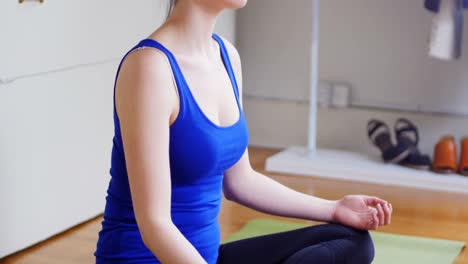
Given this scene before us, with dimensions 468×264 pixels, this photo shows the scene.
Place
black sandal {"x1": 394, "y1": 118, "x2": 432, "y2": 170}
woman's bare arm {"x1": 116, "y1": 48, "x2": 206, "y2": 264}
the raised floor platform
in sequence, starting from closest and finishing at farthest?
woman's bare arm {"x1": 116, "y1": 48, "x2": 206, "y2": 264} → the raised floor platform → black sandal {"x1": 394, "y1": 118, "x2": 432, "y2": 170}

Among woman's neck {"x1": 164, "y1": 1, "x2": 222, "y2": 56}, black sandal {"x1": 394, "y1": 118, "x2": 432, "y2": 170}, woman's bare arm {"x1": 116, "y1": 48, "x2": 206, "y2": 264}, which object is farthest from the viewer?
black sandal {"x1": 394, "y1": 118, "x2": 432, "y2": 170}

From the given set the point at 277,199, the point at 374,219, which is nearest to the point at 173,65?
the point at 277,199

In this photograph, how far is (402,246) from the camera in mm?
2854

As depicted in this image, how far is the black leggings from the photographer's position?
170 centimetres

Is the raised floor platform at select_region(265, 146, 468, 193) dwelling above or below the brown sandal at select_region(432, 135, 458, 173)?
below

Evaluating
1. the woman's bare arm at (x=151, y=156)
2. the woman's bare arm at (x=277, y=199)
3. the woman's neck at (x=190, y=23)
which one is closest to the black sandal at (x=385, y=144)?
the woman's bare arm at (x=277, y=199)

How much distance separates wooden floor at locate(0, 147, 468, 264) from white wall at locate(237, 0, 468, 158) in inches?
15.3

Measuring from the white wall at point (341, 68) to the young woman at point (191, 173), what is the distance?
218cm

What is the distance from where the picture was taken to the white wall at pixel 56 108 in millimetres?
2588

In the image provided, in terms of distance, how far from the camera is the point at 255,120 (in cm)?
423

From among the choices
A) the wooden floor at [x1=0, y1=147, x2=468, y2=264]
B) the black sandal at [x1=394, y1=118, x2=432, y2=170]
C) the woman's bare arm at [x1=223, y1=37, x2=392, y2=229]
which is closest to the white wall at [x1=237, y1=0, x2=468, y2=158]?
the black sandal at [x1=394, y1=118, x2=432, y2=170]

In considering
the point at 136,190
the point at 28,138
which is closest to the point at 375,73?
the point at 28,138

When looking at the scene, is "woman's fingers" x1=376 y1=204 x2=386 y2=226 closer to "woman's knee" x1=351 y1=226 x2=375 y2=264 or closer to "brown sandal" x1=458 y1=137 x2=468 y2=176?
"woman's knee" x1=351 y1=226 x2=375 y2=264

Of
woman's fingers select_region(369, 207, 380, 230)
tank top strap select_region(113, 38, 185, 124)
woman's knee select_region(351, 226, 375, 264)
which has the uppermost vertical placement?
tank top strap select_region(113, 38, 185, 124)
